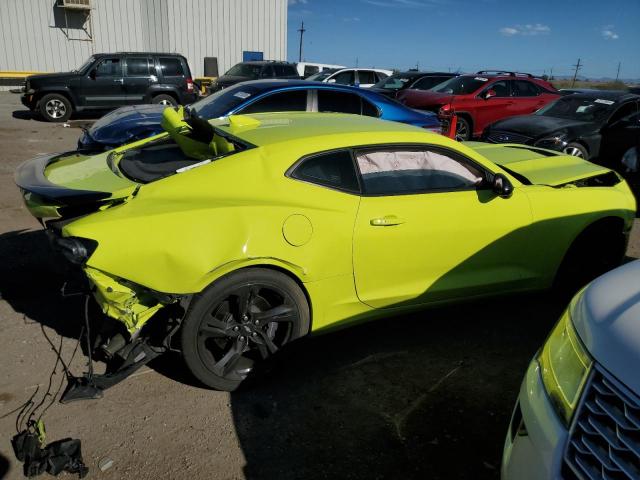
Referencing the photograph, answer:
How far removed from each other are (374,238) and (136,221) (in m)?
1.36

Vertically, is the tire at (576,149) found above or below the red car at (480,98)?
below

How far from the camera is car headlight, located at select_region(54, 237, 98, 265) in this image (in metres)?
2.55

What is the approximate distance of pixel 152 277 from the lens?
2.65m

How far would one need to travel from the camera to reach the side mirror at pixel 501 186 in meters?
3.47

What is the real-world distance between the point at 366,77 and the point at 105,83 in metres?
8.22

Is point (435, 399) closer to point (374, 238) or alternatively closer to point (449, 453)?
point (449, 453)

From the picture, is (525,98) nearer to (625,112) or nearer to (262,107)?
(625,112)

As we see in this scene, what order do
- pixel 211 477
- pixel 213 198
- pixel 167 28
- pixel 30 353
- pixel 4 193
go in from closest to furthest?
pixel 211 477
pixel 213 198
pixel 30 353
pixel 4 193
pixel 167 28

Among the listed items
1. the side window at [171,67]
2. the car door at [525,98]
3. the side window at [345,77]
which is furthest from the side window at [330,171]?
the side window at [345,77]

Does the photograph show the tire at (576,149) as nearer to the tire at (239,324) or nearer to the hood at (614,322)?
the hood at (614,322)

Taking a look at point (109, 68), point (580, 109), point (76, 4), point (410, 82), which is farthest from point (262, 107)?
point (76, 4)

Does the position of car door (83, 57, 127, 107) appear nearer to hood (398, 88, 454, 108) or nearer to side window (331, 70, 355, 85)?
side window (331, 70, 355, 85)

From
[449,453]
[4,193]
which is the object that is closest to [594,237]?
[449,453]

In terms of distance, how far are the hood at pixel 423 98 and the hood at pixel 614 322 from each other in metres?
9.55
